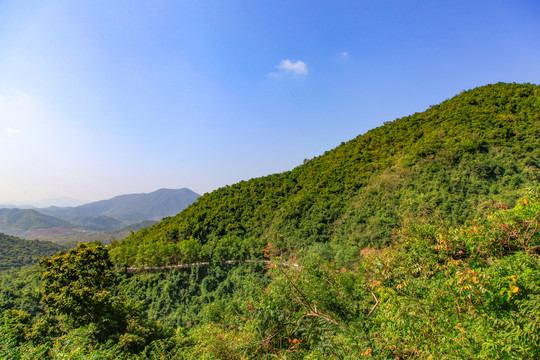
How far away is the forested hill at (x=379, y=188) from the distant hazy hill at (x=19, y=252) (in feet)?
204

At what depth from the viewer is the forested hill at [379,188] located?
16359mm

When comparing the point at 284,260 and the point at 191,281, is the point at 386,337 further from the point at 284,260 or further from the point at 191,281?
the point at 191,281

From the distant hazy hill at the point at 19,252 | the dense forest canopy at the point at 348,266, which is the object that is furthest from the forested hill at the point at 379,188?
the distant hazy hill at the point at 19,252

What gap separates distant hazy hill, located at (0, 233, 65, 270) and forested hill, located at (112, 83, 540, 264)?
62240mm

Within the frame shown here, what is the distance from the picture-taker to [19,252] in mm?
72312

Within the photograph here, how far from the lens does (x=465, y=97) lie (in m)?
25.6

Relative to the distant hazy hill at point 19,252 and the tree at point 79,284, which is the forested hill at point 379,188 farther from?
the distant hazy hill at point 19,252

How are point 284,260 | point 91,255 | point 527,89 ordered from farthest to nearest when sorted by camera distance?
point 527,89 → point 91,255 → point 284,260

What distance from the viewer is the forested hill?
16.4m

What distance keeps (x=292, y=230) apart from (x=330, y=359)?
21076 millimetres

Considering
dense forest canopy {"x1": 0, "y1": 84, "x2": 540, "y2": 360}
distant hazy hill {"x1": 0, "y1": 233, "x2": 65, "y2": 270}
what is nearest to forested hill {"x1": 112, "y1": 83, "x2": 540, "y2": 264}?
dense forest canopy {"x1": 0, "y1": 84, "x2": 540, "y2": 360}

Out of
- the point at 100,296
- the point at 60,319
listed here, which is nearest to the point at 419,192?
the point at 100,296

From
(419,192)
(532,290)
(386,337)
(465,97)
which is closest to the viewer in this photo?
(532,290)

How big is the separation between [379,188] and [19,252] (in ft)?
328
